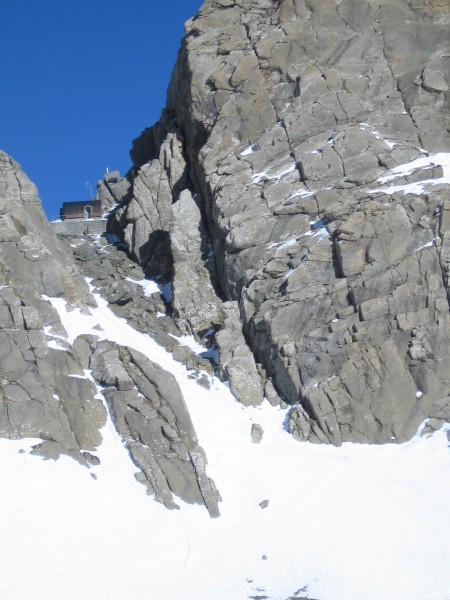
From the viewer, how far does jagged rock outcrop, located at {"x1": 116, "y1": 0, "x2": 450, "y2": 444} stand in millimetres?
38156

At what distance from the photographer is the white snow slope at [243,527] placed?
1181 inches

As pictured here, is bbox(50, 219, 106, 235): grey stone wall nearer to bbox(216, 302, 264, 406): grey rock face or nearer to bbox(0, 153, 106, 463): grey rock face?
bbox(0, 153, 106, 463): grey rock face

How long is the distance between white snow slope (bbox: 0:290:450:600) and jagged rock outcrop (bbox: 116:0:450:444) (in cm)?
235

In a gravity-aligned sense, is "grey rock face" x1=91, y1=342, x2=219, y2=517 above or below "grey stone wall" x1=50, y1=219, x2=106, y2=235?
below

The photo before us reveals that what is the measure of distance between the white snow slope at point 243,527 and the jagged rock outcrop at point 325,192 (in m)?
2.35

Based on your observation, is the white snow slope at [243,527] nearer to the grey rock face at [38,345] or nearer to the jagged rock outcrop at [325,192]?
the grey rock face at [38,345]

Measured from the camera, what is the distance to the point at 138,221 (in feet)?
177

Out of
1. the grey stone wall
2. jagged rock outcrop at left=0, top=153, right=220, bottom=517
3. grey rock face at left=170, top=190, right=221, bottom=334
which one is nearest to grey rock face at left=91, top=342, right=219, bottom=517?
jagged rock outcrop at left=0, top=153, right=220, bottom=517

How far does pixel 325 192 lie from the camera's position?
4541 centimetres

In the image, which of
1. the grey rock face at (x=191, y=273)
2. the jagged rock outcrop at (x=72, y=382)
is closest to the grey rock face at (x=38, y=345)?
the jagged rock outcrop at (x=72, y=382)

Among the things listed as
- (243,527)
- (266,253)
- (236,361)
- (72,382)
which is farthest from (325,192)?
(243,527)

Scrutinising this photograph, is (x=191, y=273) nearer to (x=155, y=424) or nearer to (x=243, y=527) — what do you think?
(x=155, y=424)

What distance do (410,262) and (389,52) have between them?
17.1 meters

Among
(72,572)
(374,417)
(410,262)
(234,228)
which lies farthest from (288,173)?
(72,572)
